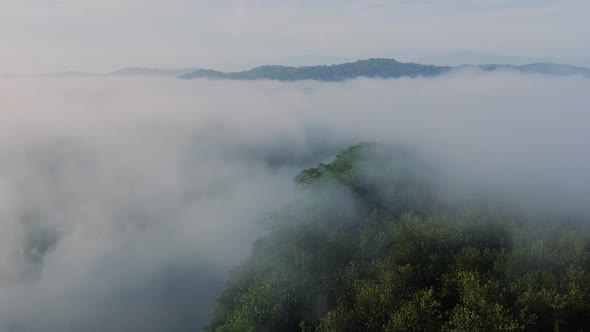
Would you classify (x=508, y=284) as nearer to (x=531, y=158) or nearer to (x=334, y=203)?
(x=334, y=203)

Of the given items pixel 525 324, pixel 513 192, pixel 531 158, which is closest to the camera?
pixel 525 324

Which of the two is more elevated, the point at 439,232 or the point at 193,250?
the point at 439,232

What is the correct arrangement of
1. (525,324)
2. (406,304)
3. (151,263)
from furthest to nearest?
(151,263) < (406,304) < (525,324)

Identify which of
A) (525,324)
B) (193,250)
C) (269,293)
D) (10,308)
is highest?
(525,324)

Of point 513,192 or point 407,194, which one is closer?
point 407,194

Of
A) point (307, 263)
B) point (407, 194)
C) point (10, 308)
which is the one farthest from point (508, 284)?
point (10, 308)

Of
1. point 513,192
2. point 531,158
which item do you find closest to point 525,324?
point 513,192
